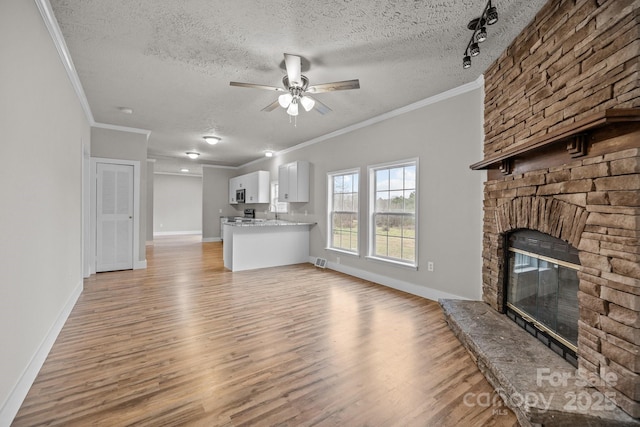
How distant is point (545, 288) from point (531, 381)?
0.81 metres

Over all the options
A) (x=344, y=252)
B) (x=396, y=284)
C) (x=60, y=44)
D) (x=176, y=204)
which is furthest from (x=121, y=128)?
(x=176, y=204)

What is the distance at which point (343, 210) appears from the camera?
5.56m

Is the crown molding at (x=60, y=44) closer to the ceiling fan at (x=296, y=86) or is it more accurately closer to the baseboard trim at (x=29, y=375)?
the ceiling fan at (x=296, y=86)

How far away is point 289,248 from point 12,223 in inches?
185

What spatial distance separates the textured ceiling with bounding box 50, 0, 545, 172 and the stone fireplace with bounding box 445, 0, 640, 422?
0.45 m

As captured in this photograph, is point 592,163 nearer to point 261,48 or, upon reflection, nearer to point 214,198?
point 261,48

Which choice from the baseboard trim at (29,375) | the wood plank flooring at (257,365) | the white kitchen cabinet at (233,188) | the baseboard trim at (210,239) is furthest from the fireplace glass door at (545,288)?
Result: the baseboard trim at (210,239)

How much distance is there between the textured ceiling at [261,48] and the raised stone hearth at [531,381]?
2497 millimetres

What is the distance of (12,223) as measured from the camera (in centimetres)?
165

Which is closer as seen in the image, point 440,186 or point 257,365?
point 257,365

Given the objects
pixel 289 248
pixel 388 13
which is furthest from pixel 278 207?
pixel 388 13

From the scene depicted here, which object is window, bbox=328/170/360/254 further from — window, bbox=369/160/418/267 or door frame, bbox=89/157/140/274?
door frame, bbox=89/157/140/274

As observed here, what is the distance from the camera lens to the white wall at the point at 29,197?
5.15 feet

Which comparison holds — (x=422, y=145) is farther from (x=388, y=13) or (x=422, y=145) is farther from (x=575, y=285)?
(x=575, y=285)
